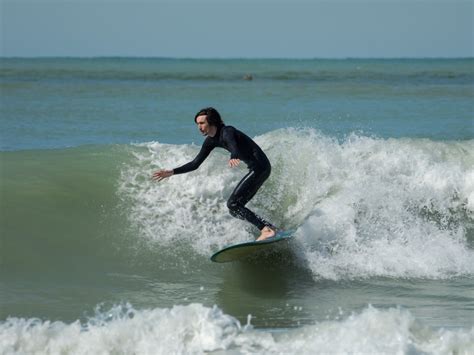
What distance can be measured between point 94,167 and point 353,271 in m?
4.61

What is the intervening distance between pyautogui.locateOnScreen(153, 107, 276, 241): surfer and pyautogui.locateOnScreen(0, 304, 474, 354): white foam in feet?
6.66

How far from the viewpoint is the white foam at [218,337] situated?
6379mm

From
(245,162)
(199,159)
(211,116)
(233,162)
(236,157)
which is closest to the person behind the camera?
(233,162)

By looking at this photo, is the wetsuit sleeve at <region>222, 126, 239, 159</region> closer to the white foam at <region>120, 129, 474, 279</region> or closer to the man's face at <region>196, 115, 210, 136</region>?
the man's face at <region>196, 115, 210, 136</region>

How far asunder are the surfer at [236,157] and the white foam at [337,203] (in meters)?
1.10

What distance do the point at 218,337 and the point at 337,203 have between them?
429 cm

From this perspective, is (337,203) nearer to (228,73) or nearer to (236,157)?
(236,157)

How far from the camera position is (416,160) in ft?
41.1

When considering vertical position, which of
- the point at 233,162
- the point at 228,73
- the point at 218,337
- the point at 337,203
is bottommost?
the point at 218,337

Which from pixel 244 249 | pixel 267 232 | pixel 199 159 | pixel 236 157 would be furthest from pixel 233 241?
pixel 236 157

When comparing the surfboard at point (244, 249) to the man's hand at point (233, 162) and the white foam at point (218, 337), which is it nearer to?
the man's hand at point (233, 162)

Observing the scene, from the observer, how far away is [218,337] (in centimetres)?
649

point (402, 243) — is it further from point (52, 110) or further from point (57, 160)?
point (52, 110)

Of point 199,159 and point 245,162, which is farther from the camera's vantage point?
point 245,162
